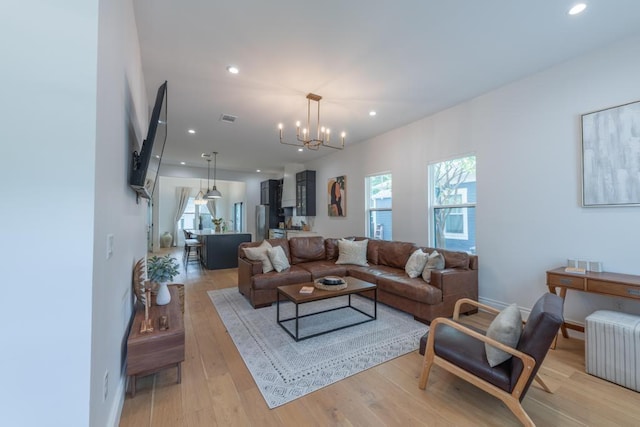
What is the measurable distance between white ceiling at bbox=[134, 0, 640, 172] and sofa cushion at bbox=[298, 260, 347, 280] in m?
2.56

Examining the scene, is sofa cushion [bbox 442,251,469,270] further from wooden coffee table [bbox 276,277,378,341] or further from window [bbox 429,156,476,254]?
wooden coffee table [bbox 276,277,378,341]

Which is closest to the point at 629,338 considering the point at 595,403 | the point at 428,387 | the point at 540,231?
the point at 595,403

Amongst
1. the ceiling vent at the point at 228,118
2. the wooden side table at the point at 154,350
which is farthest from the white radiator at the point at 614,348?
the ceiling vent at the point at 228,118

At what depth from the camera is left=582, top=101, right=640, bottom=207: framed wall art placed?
2.47m

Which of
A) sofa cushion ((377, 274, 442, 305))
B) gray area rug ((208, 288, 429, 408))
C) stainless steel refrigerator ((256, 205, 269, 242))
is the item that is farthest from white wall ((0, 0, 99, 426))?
stainless steel refrigerator ((256, 205, 269, 242))

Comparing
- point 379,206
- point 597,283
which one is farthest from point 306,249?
point 597,283

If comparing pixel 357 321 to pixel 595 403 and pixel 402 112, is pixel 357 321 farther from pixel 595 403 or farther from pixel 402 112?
pixel 402 112

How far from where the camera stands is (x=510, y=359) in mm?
1766

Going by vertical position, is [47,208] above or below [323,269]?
above

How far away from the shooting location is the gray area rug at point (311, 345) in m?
2.12

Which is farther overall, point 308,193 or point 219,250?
point 308,193

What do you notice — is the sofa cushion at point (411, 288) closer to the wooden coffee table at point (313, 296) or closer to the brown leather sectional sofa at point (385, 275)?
the brown leather sectional sofa at point (385, 275)

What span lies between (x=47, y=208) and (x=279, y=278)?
2.94 m

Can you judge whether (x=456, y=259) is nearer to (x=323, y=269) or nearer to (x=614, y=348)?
(x=614, y=348)
